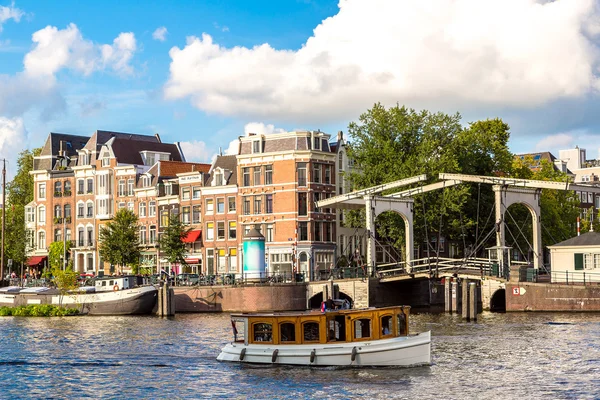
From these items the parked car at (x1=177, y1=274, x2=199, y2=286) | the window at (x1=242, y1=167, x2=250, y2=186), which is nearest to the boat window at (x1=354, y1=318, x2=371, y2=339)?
the parked car at (x1=177, y1=274, x2=199, y2=286)

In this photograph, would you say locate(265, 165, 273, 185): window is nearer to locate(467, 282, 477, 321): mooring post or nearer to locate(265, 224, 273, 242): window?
locate(265, 224, 273, 242): window

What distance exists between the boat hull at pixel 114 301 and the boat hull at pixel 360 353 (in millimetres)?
30357

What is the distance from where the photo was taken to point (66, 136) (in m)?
105

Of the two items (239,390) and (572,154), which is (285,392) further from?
(572,154)

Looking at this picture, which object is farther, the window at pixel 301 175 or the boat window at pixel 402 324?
the window at pixel 301 175

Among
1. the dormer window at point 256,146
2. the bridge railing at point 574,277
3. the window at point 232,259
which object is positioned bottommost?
the bridge railing at point 574,277

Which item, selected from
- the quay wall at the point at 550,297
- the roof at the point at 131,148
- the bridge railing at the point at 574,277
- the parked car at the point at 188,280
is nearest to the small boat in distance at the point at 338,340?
the quay wall at the point at 550,297

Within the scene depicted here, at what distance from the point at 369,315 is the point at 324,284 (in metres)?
29.8

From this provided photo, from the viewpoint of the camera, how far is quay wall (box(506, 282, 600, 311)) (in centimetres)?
5588

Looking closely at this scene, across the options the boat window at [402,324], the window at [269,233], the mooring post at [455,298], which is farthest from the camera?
the window at [269,233]

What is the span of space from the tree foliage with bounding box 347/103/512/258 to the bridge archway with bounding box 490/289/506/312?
403 inches

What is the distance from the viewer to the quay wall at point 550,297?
183 feet

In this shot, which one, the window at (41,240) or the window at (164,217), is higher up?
the window at (164,217)

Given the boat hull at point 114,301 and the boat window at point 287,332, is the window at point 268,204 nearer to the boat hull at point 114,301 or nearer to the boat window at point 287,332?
the boat hull at point 114,301
